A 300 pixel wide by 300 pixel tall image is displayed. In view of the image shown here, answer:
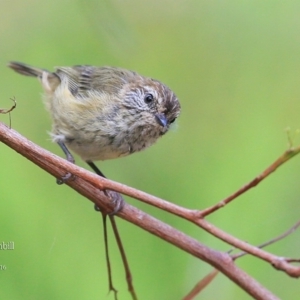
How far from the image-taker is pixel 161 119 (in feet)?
11.1

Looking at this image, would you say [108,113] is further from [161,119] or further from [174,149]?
[174,149]

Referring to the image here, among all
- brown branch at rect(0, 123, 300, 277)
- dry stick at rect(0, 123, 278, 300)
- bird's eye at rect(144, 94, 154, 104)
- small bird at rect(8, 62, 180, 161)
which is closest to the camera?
brown branch at rect(0, 123, 300, 277)

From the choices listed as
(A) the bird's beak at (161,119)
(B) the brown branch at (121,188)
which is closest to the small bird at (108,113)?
(A) the bird's beak at (161,119)

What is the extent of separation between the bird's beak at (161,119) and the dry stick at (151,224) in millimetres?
944

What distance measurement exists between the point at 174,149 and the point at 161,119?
16.0 inches

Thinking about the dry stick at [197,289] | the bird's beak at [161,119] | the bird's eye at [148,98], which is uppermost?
the bird's eye at [148,98]

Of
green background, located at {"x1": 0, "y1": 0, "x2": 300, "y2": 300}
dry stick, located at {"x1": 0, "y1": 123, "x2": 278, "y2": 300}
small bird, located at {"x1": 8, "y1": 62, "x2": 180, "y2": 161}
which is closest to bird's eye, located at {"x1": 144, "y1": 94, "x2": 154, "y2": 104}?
small bird, located at {"x1": 8, "y1": 62, "x2": 180, "y2": 161}

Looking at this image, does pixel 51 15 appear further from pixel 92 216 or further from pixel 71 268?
pixel 71 268

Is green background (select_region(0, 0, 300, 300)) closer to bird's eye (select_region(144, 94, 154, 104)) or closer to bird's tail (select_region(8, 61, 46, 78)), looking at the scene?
bird's tail (select_region(8, 61, 46, 78))

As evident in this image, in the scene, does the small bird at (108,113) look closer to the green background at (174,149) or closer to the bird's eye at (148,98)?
the bird's eye at (148,98)

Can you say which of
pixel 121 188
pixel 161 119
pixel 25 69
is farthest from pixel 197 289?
pixel 25 69

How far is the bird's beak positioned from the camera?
11.1ft

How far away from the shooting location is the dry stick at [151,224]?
1.91 m

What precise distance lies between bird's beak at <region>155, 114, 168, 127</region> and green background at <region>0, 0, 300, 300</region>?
0.18 meters
